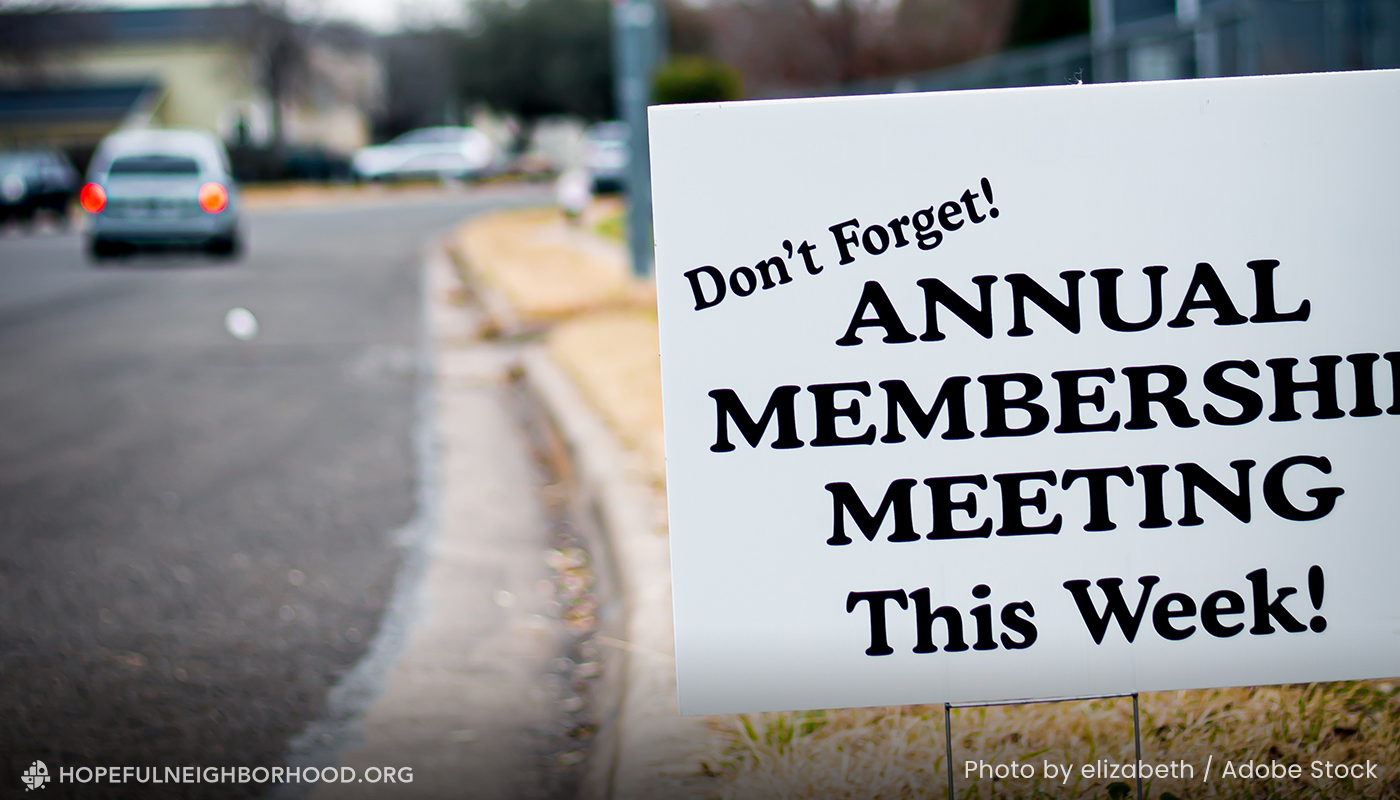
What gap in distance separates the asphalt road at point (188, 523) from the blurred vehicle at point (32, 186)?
17175 millimetres

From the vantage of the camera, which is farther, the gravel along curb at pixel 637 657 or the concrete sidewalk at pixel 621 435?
the concrete sidewalk at pixel 621 435

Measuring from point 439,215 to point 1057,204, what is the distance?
3076 centimetres

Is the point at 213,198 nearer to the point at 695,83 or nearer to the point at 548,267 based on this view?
the point at 548,267

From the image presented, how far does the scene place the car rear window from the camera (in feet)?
63.1

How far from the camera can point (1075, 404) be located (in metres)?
2.81

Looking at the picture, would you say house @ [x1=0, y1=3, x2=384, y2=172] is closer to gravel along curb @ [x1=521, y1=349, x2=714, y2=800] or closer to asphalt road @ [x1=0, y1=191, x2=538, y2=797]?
asphalt road @ [x1=0, y1=191, x2=538, y2=797]

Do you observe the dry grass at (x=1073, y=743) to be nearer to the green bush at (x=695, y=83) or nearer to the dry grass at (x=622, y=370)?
the dry grass at (x=622, y=370)

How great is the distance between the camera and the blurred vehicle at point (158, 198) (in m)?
19.0

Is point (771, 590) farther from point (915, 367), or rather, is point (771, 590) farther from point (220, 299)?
point (220, 299)

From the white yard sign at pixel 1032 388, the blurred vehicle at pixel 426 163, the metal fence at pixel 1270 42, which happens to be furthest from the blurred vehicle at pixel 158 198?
the blurred vehicle at pixel 426 163

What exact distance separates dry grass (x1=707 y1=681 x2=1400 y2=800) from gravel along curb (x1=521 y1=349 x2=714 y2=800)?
0.37 ft

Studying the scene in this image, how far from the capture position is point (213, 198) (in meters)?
19.5

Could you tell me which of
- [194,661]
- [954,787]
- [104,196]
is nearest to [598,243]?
[104,196]

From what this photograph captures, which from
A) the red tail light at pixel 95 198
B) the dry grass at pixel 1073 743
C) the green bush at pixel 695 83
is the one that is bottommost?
the dry grass at pixel 1073 743
